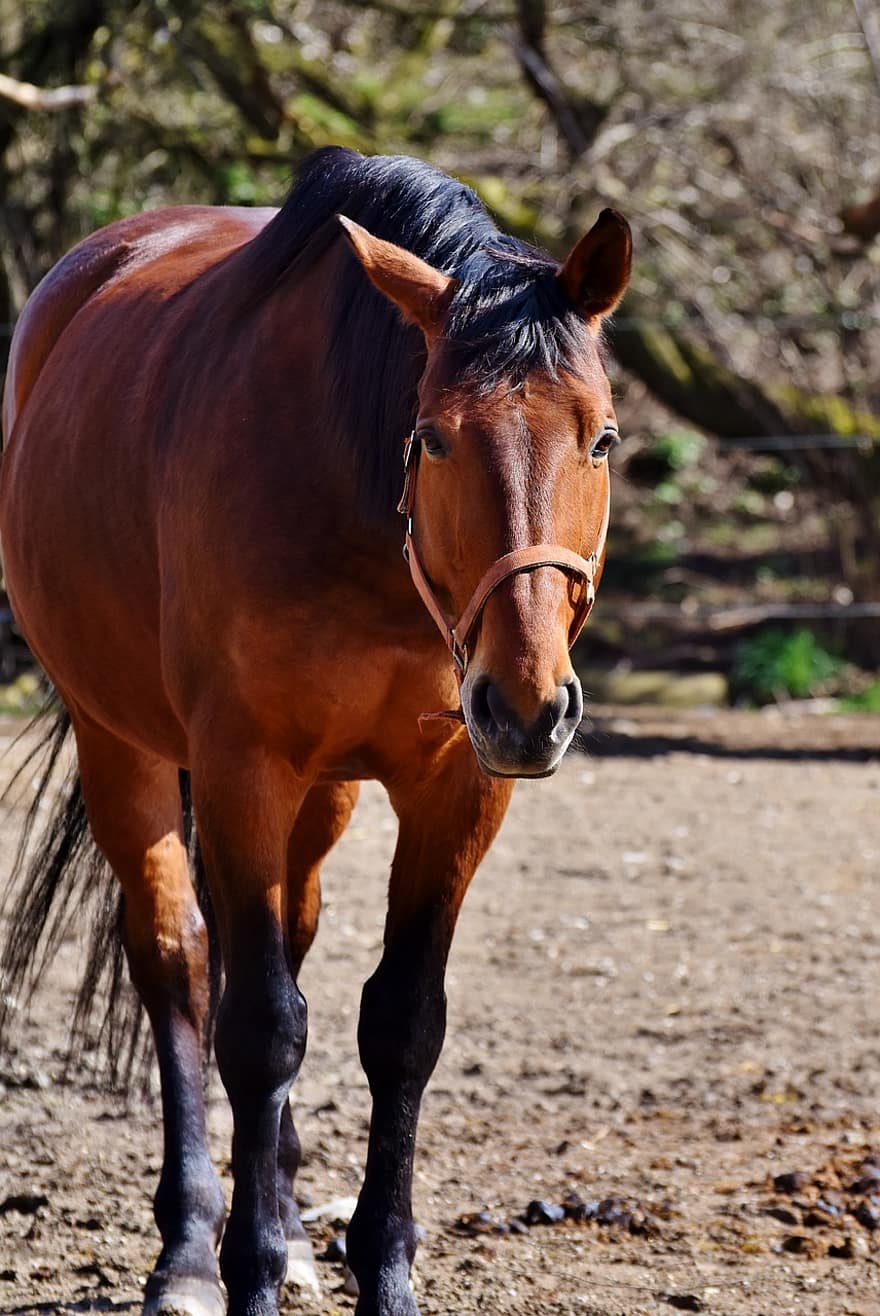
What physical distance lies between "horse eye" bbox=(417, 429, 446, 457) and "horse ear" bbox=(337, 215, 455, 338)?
17cm

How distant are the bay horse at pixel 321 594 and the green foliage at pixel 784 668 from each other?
6.26 m

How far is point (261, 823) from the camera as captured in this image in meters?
2.46

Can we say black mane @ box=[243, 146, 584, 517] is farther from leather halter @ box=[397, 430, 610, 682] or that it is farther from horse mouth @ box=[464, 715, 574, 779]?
horse mouth @ box=[464, 715, 574, 779]

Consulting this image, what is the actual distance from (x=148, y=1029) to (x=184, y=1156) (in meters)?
0.82

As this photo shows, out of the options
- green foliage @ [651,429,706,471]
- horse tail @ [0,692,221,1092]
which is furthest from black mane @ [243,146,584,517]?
green foliage @ [651,429,706,471]

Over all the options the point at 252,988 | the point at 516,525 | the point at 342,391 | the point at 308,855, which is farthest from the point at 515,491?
the point at 308,855

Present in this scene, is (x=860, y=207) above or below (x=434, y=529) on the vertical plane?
below

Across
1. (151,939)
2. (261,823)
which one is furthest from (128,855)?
(261,823)

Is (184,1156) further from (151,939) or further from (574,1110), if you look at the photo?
(574,1110)

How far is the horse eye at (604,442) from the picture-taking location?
6.97 feet

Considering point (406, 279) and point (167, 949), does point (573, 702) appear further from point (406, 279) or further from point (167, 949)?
point (167, 949)

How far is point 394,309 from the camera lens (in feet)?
7.88

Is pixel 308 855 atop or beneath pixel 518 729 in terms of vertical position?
beneath

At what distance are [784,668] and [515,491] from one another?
7.35 meters
